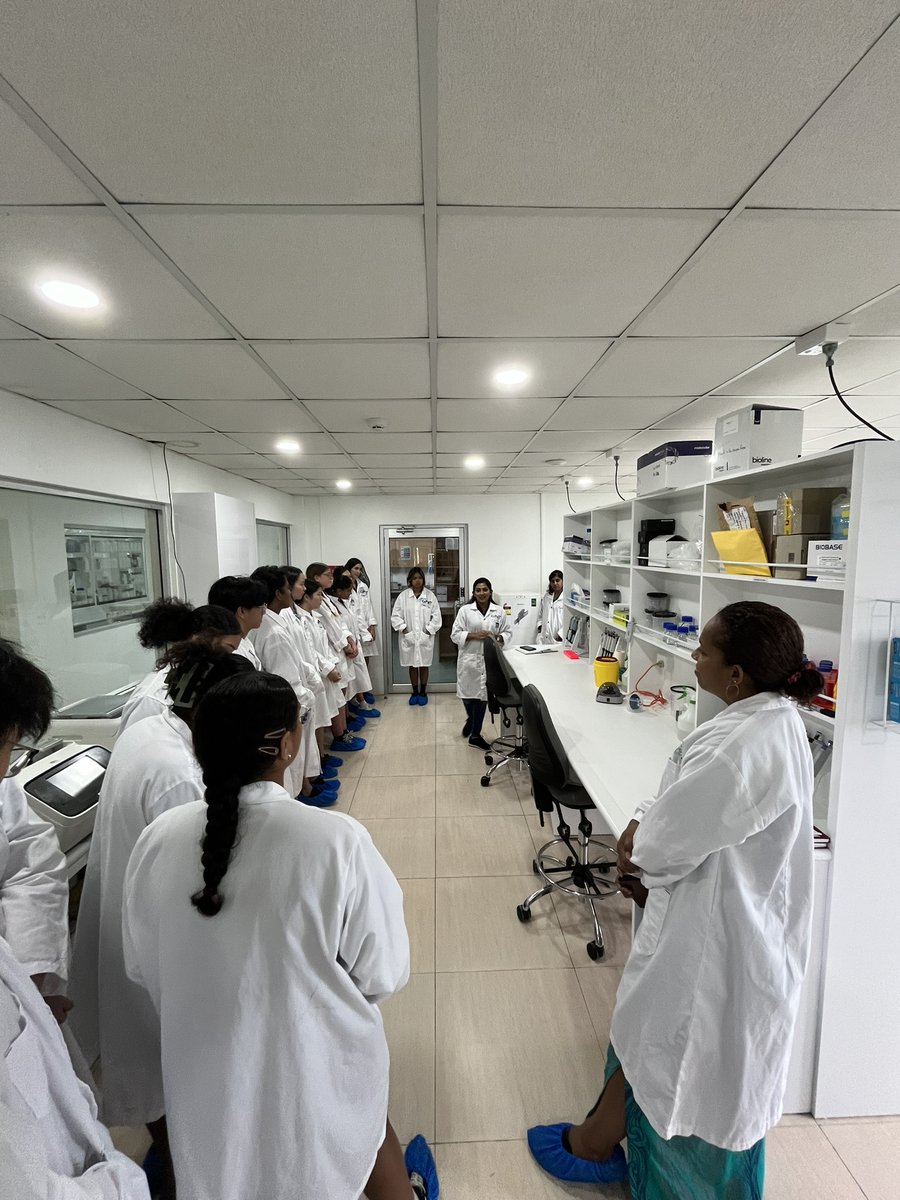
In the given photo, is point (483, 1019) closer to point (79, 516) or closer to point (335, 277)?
point (335, 277)

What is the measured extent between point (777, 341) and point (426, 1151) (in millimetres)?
2724

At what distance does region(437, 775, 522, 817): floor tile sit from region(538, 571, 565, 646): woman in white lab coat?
1.95 metres

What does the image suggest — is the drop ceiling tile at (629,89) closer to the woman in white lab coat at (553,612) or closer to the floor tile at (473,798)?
the floor tile at (473,798)

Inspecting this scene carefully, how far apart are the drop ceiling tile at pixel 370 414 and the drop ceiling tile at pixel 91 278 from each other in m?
0.75

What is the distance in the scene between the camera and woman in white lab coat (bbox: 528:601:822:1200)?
1.01 m

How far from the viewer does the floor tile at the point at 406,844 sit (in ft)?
8.46

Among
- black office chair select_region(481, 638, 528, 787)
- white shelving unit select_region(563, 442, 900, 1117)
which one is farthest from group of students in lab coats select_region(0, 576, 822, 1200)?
black office chair select_region(481, 638, 528, 787)

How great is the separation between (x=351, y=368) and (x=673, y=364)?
1216 mm

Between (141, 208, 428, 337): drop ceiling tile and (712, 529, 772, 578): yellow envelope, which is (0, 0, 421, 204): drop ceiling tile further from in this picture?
(712, 529, 772, 578): yellow envelope

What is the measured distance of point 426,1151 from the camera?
1345 millimetres

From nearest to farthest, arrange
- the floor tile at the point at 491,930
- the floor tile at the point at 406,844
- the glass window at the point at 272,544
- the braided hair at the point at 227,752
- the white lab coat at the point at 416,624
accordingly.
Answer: the braided hair at the point at 227,752 < the floor tile at the point at 491,930 < the floor tile at the point at 406,844 < the glass window at the point at 272,544 < the white lab coat at the point at 416,624

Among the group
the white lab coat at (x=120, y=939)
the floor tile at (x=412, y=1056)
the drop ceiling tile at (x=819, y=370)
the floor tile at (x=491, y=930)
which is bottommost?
the floor tile at (x=412, y=1056)

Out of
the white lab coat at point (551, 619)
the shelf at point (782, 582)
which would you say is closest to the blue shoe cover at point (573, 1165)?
the shelf at point (782, 582)

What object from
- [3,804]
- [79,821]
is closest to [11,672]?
[3,804]
